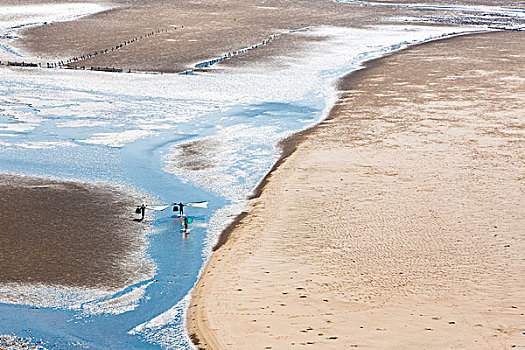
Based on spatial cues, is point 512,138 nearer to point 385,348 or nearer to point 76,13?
point 385,348

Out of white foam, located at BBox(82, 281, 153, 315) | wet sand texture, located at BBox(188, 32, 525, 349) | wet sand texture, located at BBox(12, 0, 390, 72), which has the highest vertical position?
wet sand texture, located at BBox(12, 0, 390, 72)

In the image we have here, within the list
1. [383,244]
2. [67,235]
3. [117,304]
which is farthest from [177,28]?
[117,304]

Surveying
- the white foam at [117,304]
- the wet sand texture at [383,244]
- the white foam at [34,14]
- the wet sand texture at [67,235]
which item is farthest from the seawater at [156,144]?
the white foam at [34,14]

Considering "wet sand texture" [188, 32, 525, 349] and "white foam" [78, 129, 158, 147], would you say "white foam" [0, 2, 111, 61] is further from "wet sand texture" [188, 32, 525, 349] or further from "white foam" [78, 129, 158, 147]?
"wet sand texture" [188, 32, 525, 349]

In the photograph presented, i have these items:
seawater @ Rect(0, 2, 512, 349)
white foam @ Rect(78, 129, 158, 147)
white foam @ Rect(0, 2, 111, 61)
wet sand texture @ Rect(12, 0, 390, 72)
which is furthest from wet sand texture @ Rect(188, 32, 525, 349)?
white foam @ Rect(0, 2, 111, 61)

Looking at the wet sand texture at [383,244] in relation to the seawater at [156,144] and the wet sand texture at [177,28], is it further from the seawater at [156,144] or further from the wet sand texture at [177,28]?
the wet sand texture at [177,28]
